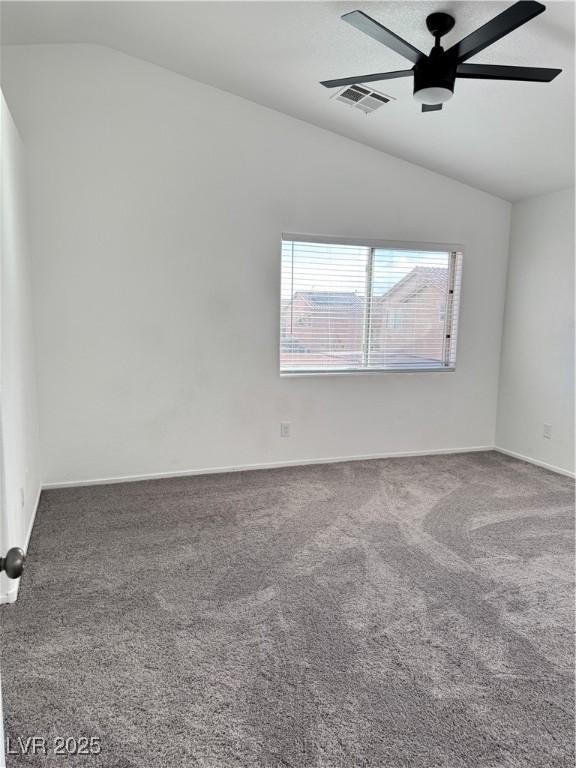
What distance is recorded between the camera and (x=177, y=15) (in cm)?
270

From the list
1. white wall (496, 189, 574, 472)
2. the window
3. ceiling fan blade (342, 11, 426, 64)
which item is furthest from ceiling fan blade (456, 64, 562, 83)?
white wall (496, 189, 574, 472)

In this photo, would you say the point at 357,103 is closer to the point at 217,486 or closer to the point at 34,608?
the point at 217,486

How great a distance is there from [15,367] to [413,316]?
3211 millimetres

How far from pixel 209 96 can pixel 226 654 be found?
12.0ft

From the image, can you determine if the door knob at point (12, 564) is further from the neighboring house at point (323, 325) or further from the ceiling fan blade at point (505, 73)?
the neighboring house at point (323, 325)

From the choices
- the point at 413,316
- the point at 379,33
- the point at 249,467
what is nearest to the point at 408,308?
the point at 413,316

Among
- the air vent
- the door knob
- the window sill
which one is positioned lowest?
the door knob

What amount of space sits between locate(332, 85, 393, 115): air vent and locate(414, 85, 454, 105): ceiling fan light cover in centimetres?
94

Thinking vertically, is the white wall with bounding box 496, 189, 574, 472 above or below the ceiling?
below

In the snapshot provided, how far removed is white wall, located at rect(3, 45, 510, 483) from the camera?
3344 mm

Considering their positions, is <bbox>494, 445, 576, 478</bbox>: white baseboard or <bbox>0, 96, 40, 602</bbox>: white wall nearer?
<bbox>0, 96, 40, 602</bbox>: white wall

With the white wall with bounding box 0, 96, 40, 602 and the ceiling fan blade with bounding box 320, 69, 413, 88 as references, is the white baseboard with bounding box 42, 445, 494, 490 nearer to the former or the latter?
the white wall with bounding box 0, 96, 40, 602

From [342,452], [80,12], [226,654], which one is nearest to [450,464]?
[342,452]

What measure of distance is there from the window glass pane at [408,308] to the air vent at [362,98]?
1.19m
